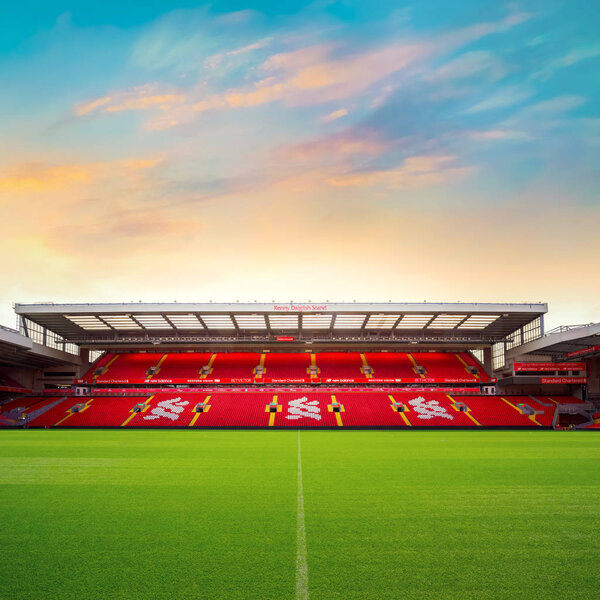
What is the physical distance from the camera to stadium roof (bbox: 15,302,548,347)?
41.9 metres

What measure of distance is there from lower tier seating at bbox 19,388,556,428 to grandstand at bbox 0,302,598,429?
0.52 feet

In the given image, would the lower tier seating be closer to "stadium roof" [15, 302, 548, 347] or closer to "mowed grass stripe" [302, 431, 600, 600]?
"stadium roof" [15, 302, 548, 347]

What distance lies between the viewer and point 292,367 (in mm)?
49562

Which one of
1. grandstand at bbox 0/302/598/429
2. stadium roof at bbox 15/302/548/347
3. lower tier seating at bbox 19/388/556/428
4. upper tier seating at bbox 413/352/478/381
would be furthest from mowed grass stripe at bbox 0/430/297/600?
upper tier seating at bbox 413/352/478/381

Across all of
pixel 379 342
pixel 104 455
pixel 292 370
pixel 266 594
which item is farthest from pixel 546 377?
pixel 266 594

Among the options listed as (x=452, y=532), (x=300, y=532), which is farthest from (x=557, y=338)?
(x=300, y=532)

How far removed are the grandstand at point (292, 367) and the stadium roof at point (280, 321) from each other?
11 centimetres

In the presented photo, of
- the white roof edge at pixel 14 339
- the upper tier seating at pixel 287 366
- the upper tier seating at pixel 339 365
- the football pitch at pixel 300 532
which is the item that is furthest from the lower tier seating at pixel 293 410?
the football pitch at pixel 300 532

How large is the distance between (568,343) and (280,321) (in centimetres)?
2303

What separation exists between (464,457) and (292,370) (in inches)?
1285

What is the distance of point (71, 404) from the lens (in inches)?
1761

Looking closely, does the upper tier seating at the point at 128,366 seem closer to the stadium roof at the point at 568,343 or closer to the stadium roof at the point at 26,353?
the stadium roof at the point at 26,353

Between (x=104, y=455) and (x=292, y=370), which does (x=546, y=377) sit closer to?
(x=292, y=370)

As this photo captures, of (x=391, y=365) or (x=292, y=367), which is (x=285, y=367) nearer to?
(x=292, y=367)
